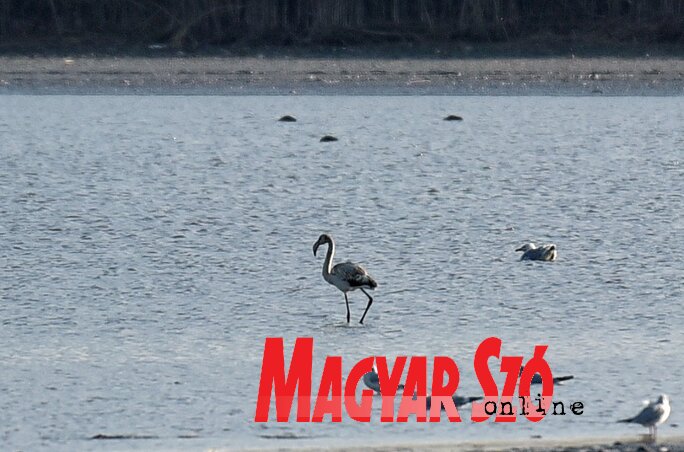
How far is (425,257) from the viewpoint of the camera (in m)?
10.4

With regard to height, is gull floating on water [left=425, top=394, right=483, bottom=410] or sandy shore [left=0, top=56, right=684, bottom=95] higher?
gull floating on water [left=425, top=394, right=483, bottom=410]

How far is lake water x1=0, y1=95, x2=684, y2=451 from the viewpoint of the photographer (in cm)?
633

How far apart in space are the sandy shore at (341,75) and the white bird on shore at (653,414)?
20.3 m

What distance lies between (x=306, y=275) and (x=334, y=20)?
23353mm

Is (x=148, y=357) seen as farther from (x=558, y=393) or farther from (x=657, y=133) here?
(x=657, y=133)

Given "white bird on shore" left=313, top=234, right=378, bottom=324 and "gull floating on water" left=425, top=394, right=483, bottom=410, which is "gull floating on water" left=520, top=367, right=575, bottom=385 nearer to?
"gull floating on water" left=425, top=394, right=483, bottom=410

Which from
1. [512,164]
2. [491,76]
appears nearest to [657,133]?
[512,164]

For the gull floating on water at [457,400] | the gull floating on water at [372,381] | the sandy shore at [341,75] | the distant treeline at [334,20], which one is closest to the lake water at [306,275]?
the gull floating on water at [457,400]

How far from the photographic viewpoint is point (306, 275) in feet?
32.2

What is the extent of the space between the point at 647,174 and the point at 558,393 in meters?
9.85

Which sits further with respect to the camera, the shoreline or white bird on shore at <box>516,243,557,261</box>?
white bird on shore at <box>516,243,557,261</box>

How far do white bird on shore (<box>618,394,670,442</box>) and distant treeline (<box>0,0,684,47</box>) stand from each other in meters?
26.0

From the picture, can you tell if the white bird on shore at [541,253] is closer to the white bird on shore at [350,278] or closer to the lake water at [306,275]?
the lake water at [306,275]

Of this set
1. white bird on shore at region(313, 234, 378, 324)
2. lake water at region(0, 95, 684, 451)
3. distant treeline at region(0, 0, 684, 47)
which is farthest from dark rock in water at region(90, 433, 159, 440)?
distant treeline at region(0, 0, 684, 47)
